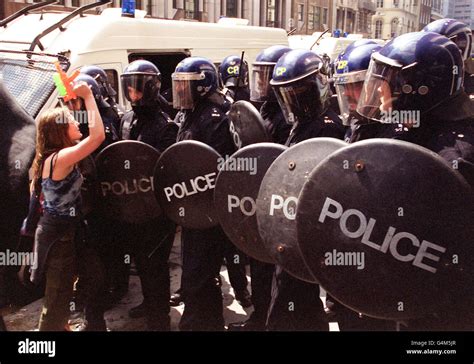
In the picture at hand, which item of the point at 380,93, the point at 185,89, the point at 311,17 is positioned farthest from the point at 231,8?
the point at 380,93

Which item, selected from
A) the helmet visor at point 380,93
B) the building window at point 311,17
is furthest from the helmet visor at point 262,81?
the building window at point 311,17

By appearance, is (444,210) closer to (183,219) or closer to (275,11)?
(183,219)

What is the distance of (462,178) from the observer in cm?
195

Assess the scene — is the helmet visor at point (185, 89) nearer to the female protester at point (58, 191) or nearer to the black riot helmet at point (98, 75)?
the female protester at point (58, 191)

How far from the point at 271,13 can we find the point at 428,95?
30204mm

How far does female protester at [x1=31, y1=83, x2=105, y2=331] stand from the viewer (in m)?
3.19

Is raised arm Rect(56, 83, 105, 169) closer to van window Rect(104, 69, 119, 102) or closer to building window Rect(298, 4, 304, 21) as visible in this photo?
van window Rect(104, 69, 119, 102)

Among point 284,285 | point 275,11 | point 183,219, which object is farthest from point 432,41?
point 275,11

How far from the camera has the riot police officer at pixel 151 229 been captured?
385 centimetres

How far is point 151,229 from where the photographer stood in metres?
3.81

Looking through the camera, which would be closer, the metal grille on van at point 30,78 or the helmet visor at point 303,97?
the helmet visor at point 303,97

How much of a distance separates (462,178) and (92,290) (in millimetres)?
2561

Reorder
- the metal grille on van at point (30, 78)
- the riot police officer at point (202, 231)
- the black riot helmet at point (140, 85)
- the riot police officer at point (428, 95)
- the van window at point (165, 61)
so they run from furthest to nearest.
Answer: the van window at point (165, 61) < the metal grille on van at point (30, 78) < the black riot helmet at point (140, 85) < the riot police officer at point (202, 231) < the riot police officer at point (428, 95)

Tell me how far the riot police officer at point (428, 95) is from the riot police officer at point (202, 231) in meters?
1.57
